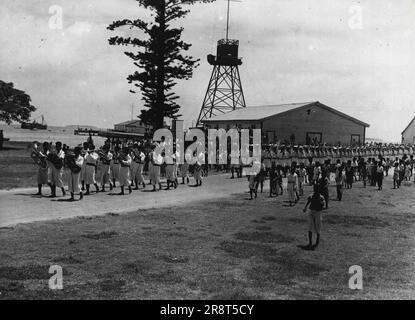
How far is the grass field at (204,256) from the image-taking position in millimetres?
7469

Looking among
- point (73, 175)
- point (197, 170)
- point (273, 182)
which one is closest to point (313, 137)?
point (197, 170)

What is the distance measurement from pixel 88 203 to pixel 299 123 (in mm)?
25874

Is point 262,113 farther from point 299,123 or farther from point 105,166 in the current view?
point 105,166

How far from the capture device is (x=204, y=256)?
9461mm

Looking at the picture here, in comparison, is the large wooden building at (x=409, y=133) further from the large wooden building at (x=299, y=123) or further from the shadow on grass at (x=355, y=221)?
the shadow on grass at (x=355, y=221)

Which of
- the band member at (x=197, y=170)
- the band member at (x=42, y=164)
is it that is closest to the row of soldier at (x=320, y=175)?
the band member at (x=197, y=170)

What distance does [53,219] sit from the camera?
12000 mm

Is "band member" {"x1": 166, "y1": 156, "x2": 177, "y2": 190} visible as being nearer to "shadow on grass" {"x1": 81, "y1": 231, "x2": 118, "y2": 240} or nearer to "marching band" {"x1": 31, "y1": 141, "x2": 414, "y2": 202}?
"marching band" {"x1": 31, "y1": 141, "x2": 414, "y2": 202}

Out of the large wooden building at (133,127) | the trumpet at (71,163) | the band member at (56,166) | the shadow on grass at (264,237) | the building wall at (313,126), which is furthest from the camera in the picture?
the large wooden building at (133,127)

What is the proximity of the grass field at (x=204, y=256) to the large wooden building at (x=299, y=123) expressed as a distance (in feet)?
67.9

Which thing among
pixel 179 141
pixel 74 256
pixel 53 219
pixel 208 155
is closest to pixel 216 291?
pixel 74 256

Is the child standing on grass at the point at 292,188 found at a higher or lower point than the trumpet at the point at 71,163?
lower

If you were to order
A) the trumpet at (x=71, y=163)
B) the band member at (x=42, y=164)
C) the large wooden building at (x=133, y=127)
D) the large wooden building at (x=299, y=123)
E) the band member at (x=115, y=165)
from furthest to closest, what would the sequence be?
the large wooden building at (x=133, y=127) < the large wooden building at (x=299, y=123) < the band member at (x=115, y=165) < the band member at (x=42, y=164) < the trumpet at (x=71, y=163)

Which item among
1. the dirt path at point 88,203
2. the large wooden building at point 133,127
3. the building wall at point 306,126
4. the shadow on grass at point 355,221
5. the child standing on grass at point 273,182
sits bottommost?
the shadow on grass at point 355,221
